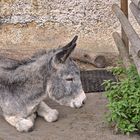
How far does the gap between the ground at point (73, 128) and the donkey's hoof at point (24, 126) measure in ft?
0.14

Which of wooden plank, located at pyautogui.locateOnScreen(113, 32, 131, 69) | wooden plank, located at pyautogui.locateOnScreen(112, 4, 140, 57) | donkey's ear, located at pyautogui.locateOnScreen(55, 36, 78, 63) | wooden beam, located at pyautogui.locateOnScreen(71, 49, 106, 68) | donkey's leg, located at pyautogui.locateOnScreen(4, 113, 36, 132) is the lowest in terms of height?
wooden beam, located at pyautogui.locateOnScreen(71, 49, 106, 68)

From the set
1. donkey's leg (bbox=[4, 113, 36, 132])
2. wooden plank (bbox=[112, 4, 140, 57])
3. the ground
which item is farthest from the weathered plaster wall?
donkey's leg (bbox=[4, 113, 36, 132])

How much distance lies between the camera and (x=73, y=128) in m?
5.40

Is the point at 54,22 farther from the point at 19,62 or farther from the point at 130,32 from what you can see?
the point at 19,62

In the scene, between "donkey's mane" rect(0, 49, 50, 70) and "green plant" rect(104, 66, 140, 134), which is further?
"donkey's mane" rect(0, 49, 50, 70)

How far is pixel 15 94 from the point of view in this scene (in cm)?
537

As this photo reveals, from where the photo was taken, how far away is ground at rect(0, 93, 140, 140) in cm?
518

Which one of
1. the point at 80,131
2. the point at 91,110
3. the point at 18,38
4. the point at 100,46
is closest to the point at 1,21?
the point at 18,38

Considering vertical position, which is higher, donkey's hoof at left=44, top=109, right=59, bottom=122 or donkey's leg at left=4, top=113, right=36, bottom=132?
donkey's leg at left=4, top=113, right=36, bottom=132

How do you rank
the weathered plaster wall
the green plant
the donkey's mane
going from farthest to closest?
the weathered plaster wall < the donkey's mane < the green plant

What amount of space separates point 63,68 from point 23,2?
2889 millimetres

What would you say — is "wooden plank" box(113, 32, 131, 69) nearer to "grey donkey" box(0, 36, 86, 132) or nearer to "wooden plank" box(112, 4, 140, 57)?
"wooden plank" box(112, 4, 140, 57)

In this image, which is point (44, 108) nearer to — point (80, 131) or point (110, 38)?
point (80, 131)

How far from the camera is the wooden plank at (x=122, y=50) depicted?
21.3 ft
